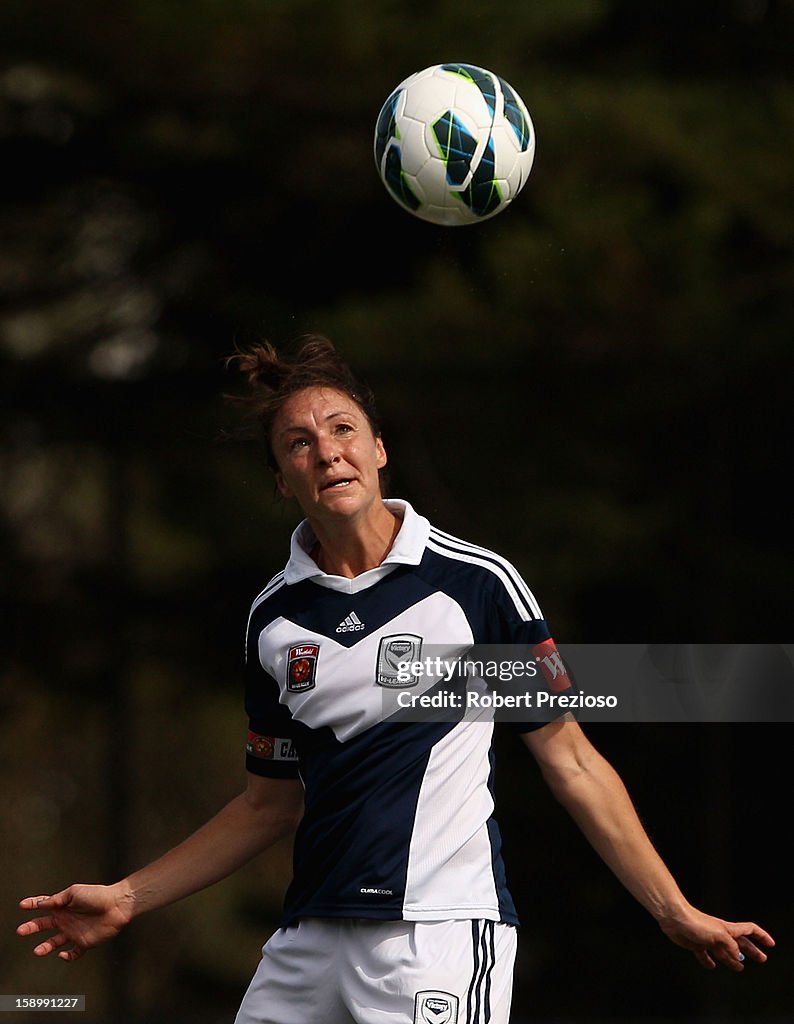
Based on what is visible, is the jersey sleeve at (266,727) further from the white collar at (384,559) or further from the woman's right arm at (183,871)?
the white collar at (384,559)

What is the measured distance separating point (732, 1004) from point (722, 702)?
3.31 feet

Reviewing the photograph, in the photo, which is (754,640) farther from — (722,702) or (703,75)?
(703,75)

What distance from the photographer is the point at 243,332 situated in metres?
6.07

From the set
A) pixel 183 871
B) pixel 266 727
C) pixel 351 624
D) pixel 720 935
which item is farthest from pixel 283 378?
pixel 720 935

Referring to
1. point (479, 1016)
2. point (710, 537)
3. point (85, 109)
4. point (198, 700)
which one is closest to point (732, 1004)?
point (710, 537)

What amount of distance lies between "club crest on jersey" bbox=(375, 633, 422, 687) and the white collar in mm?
139

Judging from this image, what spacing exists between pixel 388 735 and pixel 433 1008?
0.48 m

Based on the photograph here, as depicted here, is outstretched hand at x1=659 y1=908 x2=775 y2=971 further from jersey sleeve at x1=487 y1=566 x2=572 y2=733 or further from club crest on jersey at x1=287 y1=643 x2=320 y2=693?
club crest on jersey at x1=287 y1=643 x2=320 y2=693

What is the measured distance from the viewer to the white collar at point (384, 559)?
2.96m

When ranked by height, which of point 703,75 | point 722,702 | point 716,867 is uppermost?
point 703,75

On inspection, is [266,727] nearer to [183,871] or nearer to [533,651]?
[183,871]

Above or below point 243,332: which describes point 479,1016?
below

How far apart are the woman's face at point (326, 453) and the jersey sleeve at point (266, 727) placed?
0.33 metres

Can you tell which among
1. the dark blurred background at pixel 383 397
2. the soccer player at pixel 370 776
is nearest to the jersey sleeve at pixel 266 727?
the soccer player at pixel 370 776
